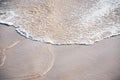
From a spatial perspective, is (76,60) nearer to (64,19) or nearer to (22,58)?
(22,58)

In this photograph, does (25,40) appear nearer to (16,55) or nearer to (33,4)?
(16,55)

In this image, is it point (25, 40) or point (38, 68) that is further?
point (25, 40)

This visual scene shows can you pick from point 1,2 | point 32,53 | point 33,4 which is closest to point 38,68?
point 32,53

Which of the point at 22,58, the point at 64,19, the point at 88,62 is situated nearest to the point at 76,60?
the point at 88,62

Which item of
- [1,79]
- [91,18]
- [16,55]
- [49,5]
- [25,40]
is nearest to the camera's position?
[1,79]

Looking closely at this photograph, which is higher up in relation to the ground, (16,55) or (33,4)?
(33,4)

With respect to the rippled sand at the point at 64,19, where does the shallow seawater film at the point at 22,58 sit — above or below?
below
